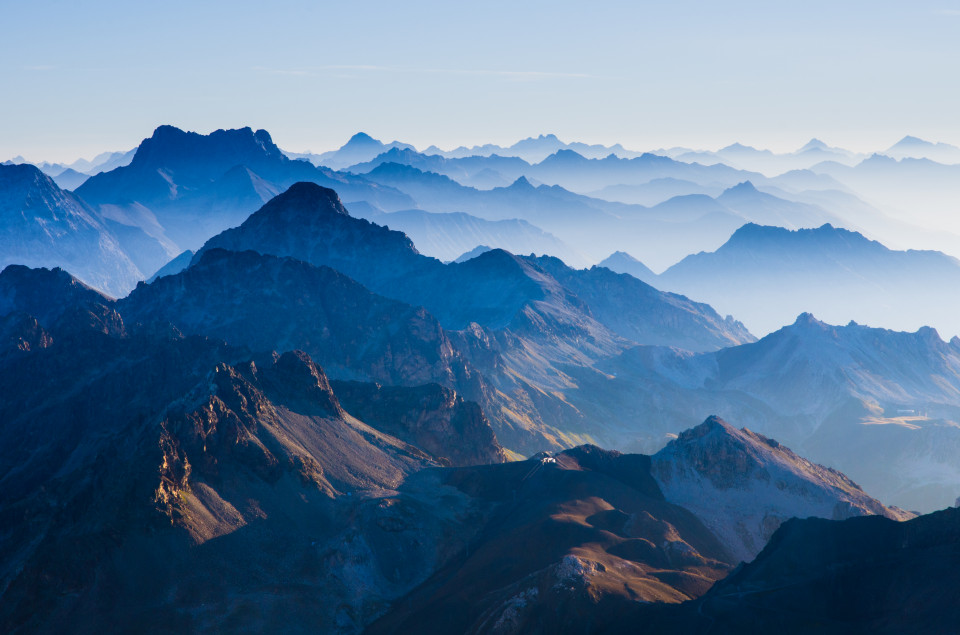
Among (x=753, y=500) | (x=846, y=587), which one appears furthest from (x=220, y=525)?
(x=753, y=500)

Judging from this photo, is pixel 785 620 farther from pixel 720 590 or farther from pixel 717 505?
pixel 717 505

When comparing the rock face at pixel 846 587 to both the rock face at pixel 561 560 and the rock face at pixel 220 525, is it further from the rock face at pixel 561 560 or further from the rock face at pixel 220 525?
the rock face at pixel 220 525

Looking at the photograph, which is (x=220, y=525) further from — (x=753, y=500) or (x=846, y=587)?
(x=753, y=500)

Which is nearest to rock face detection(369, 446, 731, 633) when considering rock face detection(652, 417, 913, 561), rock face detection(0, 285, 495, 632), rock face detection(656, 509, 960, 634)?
rock face detection(652, 417, 913, 561)

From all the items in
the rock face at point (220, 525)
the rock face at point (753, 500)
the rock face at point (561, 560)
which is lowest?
the rock face at point (753, 500)

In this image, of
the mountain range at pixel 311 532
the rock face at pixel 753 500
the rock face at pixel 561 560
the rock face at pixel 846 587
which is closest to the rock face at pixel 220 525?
the mountain range at pixel 311 532

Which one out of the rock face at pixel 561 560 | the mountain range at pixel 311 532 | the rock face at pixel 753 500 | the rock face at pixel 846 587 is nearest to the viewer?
the rock face at pixel 846 587

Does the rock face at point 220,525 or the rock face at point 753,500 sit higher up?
the rock face at point 220,525

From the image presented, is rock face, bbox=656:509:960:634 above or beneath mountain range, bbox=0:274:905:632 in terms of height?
beneath

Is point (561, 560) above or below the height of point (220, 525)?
below

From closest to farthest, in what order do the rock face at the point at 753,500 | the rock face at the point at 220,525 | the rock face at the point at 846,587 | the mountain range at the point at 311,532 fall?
the rock face at the point at 846,587
the mountain range at the point at 311,532
the rock face at the point at 220,525
the rock face at the point at 753,500

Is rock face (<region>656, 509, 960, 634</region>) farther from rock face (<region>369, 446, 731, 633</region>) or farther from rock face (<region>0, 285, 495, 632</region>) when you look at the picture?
rock face (<region>0, 285, 495, 632</region>)

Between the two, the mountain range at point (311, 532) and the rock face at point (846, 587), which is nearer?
the rock face at point (846, 587)
